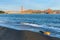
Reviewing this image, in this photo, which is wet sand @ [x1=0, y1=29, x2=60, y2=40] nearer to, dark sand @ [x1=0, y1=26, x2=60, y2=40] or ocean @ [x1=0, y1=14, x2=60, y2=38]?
dark sand @ [x1=0, y1=26, x2=60, y2=40]

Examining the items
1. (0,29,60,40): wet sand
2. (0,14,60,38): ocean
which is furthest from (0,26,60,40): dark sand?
(0,14,60,38): ocean

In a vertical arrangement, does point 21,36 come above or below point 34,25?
above

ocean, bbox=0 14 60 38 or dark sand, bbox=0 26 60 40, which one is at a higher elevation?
dark sand, bbox=0 26 60 40

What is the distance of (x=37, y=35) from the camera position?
6984mm

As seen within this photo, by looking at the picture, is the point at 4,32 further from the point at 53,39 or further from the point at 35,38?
the point at 53,39

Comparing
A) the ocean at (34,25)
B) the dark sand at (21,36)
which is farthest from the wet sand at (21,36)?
the ocean at (34,25)

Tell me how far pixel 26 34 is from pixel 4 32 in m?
0.88

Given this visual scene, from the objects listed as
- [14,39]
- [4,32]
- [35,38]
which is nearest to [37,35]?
[35,38]

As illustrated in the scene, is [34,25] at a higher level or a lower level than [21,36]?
lower

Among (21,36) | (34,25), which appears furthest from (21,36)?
(34,25)

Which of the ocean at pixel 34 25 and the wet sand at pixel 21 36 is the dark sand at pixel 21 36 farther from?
the ocean at pixel 34 25

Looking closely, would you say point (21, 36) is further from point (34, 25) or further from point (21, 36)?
point (34, 25)

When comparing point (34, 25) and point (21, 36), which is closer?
point (21, 36)

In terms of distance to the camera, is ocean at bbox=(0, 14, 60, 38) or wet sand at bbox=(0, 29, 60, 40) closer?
wet sand at bbox=(0, 29, 60, 40)
